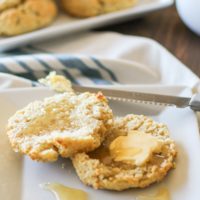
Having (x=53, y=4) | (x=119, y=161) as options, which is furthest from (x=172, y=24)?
(x=119, y=161)

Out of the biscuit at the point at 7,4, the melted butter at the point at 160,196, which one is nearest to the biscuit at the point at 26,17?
the biscuit at the point at 7,4

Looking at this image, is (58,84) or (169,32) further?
(169,32)

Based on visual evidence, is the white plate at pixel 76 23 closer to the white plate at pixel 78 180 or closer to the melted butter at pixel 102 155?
the white plate at pixel 78 180

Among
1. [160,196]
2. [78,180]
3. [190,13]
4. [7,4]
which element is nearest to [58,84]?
[78,180]

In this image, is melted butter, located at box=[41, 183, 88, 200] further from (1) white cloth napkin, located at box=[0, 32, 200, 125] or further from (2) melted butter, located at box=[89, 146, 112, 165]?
(1) white cloth napkin, located at box=[0, 32, 200, 125]

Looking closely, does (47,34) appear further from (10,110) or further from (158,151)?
(158,151)

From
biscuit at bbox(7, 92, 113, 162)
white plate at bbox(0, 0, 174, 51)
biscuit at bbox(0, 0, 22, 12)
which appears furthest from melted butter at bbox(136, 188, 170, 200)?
biscuit at bbox(0, 0, 22, 12)

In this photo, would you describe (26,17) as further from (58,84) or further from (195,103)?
(195,103)

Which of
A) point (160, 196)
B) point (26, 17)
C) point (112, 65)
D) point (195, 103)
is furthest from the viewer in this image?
point (26, 17)
